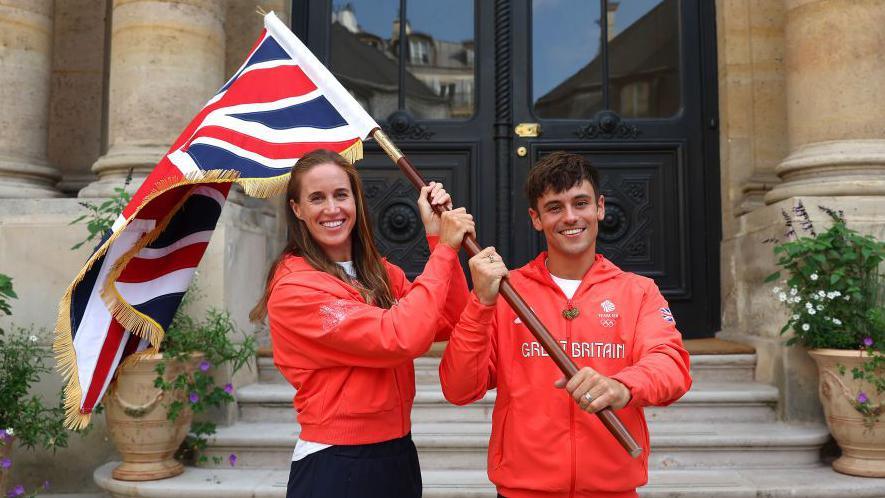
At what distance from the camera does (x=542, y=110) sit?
6.08 m

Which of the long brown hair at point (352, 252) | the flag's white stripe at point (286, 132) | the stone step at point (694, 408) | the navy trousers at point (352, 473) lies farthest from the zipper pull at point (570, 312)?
the stone step at point (694, 408)

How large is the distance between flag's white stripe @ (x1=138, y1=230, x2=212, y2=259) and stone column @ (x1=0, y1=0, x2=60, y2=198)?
2.77 meters

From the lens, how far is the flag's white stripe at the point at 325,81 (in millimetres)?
2730

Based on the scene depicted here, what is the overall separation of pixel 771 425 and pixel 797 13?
2655mm

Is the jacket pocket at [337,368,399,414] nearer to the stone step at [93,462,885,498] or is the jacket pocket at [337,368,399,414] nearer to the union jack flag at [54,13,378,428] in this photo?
the union jack flag at [54,13,378,428]

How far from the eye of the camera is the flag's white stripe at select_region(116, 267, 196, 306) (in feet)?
9.52

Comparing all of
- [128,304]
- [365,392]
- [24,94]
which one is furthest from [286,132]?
[24,94]

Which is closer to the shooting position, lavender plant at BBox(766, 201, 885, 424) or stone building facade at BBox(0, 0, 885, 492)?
lavender plant at BBox(766, 201, 885, 424)

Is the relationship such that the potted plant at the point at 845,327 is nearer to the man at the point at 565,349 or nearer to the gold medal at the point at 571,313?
the man at the point at 565,349

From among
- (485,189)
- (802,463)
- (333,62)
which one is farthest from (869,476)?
(333,62)

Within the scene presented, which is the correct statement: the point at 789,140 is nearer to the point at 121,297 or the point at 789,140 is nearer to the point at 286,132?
the point at 286,132

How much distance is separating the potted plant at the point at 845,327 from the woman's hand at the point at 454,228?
2.82 metres

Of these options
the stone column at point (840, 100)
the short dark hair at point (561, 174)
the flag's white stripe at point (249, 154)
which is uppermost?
the stone column at point (840, 100)

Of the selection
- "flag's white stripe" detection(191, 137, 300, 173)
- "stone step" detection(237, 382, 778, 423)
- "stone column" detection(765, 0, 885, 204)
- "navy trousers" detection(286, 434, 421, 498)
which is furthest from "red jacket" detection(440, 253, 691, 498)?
"stone column" detection(765, 0, 885, 204)
